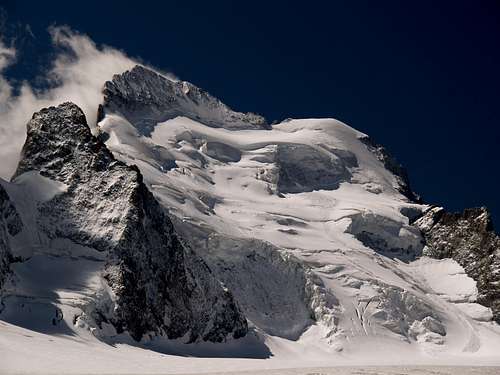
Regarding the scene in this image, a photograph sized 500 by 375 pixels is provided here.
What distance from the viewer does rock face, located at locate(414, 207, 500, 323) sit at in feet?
330

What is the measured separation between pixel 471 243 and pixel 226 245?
45.3 metres

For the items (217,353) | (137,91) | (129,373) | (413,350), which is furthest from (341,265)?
(137,91)

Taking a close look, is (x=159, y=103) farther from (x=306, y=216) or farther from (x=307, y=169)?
(x=306, y=216)

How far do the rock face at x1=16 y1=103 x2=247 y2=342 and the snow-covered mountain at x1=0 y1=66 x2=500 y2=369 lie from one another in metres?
0.16

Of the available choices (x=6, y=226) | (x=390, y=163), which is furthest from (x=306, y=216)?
(x=6, y=226)

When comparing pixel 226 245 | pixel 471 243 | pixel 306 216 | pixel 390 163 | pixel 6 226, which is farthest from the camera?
pixel 390 163

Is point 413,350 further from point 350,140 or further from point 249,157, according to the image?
point 350,140

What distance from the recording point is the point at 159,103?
14450 centimetres

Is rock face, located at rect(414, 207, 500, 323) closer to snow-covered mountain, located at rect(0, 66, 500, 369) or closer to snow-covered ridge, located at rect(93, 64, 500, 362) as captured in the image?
snow-covered mountain, located at rect(0, 66, 500, 369)

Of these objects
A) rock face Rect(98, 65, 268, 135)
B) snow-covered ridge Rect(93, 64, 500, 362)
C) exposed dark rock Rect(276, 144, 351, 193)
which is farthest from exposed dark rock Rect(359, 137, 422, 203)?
rock face Rect(98, 65, 268, 135)

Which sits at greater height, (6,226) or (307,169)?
(307,169)

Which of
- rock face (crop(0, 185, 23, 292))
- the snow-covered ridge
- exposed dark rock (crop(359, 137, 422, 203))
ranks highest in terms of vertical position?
exposed dark rock (crop(359, 137, 422, 203))

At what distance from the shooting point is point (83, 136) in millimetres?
73000

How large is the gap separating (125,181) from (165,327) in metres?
15.1
